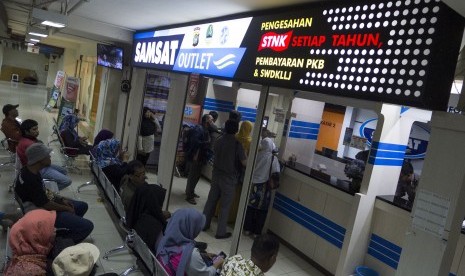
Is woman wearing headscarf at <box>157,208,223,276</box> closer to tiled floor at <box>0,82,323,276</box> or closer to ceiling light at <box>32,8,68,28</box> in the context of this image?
tiled floor at <box>0,82,323,276</box>

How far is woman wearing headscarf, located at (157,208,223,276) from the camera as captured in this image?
106 inches

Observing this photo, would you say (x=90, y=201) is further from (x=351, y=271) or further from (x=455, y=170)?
(x=455, y=170)

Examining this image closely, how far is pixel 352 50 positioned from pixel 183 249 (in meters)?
1.90

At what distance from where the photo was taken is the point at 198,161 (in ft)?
19.0

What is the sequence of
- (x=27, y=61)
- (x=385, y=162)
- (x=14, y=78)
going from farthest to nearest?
(x=27, y=61) < (x=14, y=78) < (x=385, y=162)

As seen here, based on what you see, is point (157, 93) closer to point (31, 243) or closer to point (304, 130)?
point (304, 130)

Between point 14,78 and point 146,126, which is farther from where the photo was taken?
point 14,78

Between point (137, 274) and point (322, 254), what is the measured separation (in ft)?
7.13

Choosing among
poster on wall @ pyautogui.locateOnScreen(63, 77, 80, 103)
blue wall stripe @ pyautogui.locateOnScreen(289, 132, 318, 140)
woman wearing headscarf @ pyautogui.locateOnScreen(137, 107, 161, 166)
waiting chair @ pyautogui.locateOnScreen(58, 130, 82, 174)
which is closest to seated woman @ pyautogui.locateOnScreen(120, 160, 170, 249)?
blue wall stripe @ pyautogui.locateOnScreen(289, 132, 318, 140)

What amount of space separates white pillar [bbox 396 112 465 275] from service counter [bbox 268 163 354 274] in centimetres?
195

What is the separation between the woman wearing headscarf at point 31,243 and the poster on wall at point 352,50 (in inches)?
82.6

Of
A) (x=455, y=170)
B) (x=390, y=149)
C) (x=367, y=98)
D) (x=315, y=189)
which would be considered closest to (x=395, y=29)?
(x=367, y=98)

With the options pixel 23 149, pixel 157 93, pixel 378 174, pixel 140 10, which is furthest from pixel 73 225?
pixel 157 93

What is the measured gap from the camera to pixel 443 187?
189 cm
